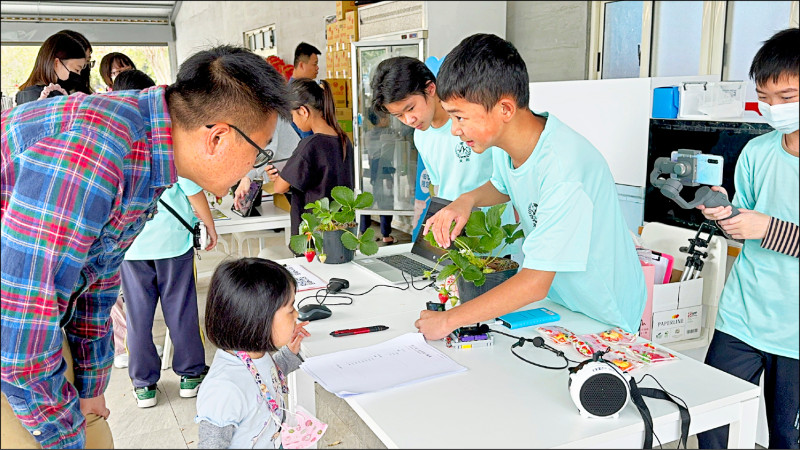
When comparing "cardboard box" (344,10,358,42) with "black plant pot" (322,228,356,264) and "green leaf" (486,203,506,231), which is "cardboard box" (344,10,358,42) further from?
"green leaf" (486,203,506,231)

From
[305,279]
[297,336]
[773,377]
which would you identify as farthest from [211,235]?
→ [773,377]

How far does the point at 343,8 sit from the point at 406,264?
459 cm

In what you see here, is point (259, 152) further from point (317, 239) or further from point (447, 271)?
point (317, 239)

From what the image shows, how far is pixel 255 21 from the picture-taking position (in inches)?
372

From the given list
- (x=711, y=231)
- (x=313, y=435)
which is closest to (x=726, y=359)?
(x=711, y=231)

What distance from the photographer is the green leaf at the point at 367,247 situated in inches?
94.4

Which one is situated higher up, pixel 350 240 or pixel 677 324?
pixel 350 240

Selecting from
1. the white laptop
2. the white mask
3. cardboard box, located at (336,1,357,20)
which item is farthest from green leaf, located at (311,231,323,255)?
cardboard box, located at (336,1,357,20)

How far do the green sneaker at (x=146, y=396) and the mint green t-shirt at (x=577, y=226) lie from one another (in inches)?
74.7

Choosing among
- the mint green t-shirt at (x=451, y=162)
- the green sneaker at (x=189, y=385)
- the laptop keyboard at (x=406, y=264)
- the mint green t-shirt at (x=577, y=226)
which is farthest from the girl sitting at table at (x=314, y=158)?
the mint green t-shirt at (x=577, y=226)

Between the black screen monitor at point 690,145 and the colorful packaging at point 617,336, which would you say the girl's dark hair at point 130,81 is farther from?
the black screen monitor at point 690,145

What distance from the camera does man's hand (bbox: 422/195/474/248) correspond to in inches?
71.4

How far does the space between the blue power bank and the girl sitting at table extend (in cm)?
186

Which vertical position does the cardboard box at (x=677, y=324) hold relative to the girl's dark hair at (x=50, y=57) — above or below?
below
